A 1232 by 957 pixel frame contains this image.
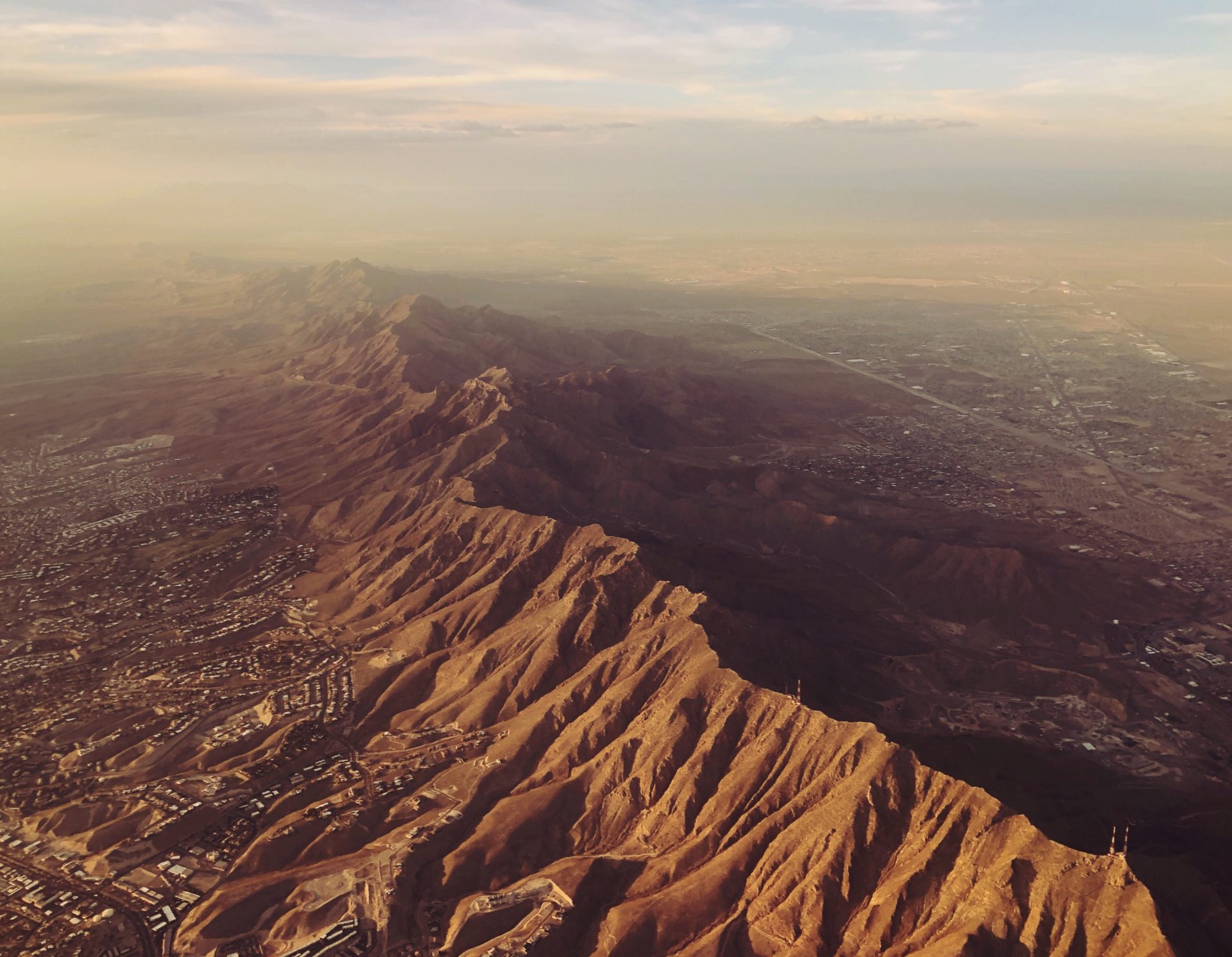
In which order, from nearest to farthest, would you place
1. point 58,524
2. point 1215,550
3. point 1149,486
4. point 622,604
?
point 622,604, point 1215,550, point 58,524, point 1149,486

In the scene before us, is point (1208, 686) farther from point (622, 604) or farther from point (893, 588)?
point (622, 604)

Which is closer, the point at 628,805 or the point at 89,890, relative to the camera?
the point at 89,890

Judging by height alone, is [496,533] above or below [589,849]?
above

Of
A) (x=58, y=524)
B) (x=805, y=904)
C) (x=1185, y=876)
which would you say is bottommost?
(x=58, y=524)

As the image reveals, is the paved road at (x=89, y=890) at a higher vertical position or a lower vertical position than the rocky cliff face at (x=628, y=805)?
lower

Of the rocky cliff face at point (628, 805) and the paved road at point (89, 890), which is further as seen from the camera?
the paved road at point (89, 890)

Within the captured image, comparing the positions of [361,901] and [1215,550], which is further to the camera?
[1215,550]

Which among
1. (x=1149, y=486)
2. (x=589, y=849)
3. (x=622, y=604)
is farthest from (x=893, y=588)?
(x=1149, y=486)

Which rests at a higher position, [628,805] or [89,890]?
[628,805]

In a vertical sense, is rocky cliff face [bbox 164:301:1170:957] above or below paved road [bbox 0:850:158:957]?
above

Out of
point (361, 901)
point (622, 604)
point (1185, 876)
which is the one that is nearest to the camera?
point (1185, 876)

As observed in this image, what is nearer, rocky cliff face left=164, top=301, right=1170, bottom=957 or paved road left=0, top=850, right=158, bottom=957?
rocky cliff face left=164, top=301, right=1170, bottom=957
